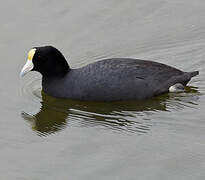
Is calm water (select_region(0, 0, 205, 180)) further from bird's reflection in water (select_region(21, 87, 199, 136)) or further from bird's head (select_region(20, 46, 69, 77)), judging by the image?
bird's head (select_region(20, 46, 69, 77))

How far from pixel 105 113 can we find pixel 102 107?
0.18 metres

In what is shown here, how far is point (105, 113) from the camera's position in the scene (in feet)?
26.9

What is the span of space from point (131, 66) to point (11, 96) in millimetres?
1758

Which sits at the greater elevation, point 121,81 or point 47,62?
point 47,62

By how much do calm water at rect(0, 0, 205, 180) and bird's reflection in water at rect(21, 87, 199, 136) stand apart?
0.5 inches

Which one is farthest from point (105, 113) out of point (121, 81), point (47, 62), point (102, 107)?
point (47, 62)

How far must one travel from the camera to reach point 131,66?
840cm

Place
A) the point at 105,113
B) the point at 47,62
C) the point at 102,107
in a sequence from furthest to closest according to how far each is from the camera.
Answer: the point at 47,62 → the point at 102,107 → the point at 105,113

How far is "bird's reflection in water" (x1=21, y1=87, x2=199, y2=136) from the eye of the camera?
785 cm

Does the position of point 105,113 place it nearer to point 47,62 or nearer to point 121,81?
point 121,81

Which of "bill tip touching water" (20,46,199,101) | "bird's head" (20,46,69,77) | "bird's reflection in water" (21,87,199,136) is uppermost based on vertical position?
"bird's head" (20,46,69,77)

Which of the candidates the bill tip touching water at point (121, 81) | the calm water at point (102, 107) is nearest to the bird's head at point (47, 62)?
the bill tip touching water at point (121, 81)

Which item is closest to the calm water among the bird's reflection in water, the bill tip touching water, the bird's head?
the bird's reflection in water

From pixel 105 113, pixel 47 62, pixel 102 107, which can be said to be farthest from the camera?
pixel 47 62
